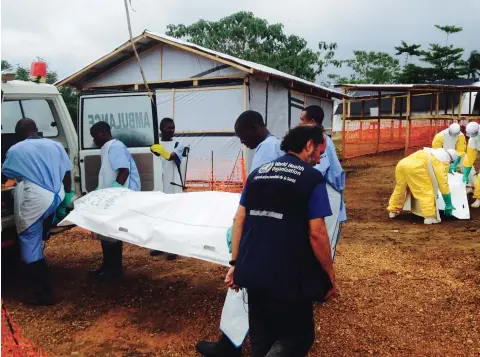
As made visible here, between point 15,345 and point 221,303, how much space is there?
1689 millimetres

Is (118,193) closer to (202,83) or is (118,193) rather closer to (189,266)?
(189,266)

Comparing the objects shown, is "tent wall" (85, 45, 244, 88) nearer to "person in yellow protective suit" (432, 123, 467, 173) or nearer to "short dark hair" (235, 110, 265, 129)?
"person in yellow protective suit" (432, 123, 467, 173)

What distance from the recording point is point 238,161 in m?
11.2

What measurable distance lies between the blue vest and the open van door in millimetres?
3368

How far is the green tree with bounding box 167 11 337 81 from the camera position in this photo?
24.3 metres

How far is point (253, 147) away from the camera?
3.42m

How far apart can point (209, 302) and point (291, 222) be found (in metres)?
2.26

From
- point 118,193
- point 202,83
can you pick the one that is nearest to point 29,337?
point 118,193

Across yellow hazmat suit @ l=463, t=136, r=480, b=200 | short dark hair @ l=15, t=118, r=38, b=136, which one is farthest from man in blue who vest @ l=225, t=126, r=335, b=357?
yellow hazmat suit @ l=463, t=136, r=480, b=200

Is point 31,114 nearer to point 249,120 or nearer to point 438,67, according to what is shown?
point 249,120

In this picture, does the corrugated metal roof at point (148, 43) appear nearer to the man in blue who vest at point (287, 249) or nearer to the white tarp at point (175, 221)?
the white tarp at point (175, 221)

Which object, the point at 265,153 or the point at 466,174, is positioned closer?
the point at 265,153

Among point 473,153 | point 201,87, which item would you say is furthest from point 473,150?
point 201,87

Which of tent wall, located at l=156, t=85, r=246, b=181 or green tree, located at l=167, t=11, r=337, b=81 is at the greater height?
green tree, located at l=167, t=11, r=337, b=81
